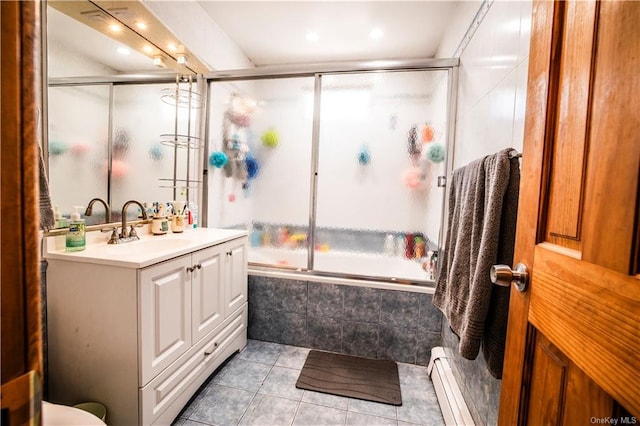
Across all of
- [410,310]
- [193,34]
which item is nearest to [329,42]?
[193,34]

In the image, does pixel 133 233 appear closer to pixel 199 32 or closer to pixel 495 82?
pixel 199 32

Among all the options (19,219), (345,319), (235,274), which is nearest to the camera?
(19,219)

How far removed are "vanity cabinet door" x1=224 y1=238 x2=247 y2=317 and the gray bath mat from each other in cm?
63

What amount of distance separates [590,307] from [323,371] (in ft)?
5.31

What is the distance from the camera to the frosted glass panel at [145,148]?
5.17 feet

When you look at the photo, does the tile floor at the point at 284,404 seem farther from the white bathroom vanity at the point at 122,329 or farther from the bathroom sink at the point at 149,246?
the bathroom sink at the point at 149,246

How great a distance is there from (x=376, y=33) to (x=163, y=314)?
97.8 inches

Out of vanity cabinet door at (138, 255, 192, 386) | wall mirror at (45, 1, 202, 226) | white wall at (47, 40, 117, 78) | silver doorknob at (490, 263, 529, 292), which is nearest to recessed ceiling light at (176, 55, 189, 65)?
wall mirror at (45, 1, 202, 226)

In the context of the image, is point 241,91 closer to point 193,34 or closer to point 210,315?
point 193,34

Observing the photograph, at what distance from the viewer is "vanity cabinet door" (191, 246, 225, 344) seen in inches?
55.5

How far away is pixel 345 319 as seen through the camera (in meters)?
1.94

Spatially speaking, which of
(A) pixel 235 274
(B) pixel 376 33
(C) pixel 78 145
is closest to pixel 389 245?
(A) pixel 235 274

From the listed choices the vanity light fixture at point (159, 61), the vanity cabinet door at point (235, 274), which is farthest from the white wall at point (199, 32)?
the vanity cabinet door at point (235, 274)

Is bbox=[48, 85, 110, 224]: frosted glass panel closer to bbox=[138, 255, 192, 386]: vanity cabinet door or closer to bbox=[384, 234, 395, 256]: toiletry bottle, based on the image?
bbox=[138, 255, 192, 386]: vanity cabinet door
